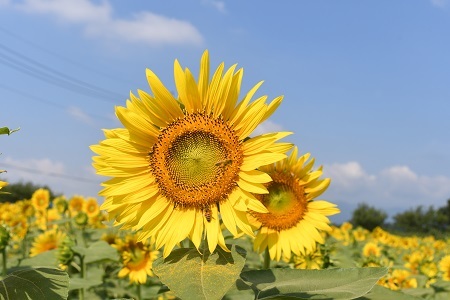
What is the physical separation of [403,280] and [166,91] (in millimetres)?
3852

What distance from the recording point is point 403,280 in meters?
5.08

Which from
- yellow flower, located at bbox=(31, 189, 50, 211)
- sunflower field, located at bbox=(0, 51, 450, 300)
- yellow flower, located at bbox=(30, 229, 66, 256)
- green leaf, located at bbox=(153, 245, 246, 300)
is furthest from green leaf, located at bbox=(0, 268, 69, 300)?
yellow flower, located at bbox=(31, 189, 50, 211)

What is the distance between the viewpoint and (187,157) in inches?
76.9

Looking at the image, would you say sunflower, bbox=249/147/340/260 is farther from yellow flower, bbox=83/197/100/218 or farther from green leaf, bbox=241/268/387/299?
yellow flower, bbox=83/197/100/218

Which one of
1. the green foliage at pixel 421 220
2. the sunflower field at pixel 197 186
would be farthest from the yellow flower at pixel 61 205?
the green foliage at pixel 421 220

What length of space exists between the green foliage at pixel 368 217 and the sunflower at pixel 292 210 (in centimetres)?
3364

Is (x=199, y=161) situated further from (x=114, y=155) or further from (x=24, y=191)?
(x=24, y=191)

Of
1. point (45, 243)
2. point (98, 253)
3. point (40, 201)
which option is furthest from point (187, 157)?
point (40, 201)

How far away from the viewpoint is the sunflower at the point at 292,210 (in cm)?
253

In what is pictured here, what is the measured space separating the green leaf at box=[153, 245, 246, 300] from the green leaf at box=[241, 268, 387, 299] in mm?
114

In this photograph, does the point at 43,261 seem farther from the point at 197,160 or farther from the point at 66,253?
the point at 197,160

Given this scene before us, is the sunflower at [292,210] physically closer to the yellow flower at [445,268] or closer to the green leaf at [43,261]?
the green leaf at [43,261]

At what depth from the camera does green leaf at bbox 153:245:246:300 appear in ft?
5.07

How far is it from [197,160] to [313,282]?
1.77ft
